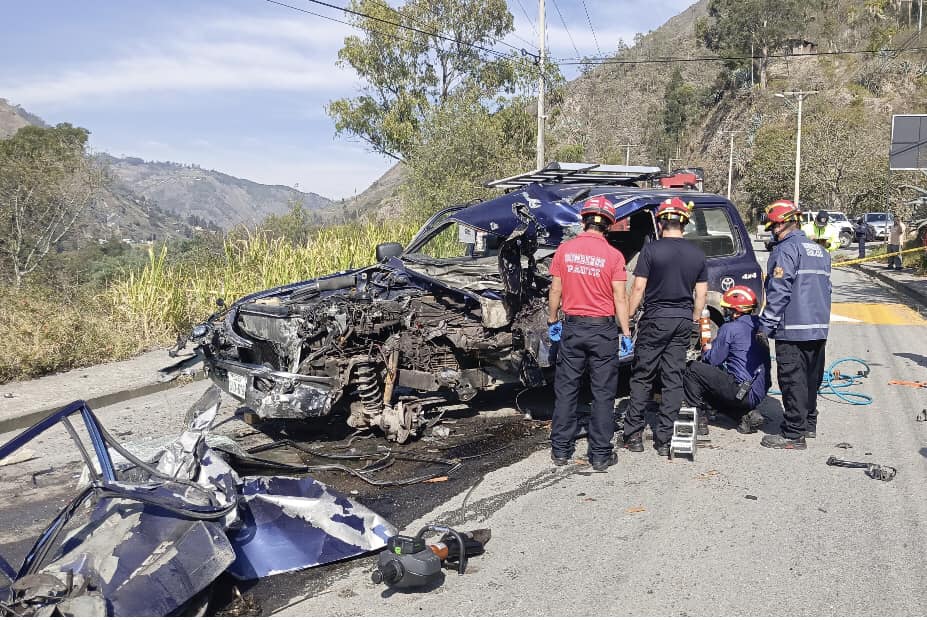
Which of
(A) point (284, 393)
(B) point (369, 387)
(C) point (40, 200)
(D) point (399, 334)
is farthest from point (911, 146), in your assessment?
(C) point (40, 200)

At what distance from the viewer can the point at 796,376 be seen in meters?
6.05

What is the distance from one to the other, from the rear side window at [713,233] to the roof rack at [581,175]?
40.6 inches

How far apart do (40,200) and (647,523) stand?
64.8ft

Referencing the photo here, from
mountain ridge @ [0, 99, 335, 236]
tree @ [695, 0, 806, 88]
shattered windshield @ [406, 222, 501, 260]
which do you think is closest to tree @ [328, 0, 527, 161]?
mountain ridge @ [0, 99, 335, 236]

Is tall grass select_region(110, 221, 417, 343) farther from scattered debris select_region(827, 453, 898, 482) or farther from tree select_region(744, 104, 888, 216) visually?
tree select_region(744, 104, 888, 216)

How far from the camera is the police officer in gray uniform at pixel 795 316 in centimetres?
604

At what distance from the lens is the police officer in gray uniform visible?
6.04 metres

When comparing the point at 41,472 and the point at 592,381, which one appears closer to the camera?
the point at 592,381

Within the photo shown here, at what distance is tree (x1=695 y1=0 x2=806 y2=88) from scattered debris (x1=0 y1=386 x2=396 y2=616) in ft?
247

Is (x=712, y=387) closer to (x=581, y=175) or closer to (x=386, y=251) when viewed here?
(x=581, y=175)

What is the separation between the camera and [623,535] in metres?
4.43

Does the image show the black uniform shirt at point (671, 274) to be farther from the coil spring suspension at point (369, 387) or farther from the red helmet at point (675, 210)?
the coil spring suspension at point (369, 387)

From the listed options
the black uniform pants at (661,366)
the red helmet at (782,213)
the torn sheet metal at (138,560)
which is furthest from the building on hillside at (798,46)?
the torn sheet metal at (138,560)

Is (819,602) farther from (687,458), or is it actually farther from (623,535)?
(687,458)
